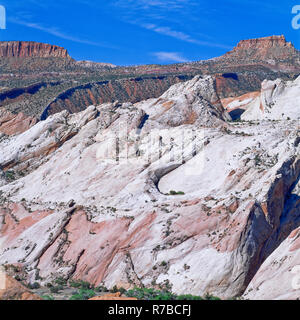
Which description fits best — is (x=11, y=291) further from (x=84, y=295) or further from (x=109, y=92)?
(x=109, y=92)

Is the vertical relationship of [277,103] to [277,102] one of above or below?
below

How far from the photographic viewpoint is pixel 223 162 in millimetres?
44000

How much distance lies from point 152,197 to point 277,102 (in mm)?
29275

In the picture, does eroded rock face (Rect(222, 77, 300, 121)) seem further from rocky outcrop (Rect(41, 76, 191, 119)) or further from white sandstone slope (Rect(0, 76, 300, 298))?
rocky outcrop (Rect(41, 76, 191, 119))

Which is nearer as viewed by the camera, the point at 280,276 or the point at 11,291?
the point at 11,291

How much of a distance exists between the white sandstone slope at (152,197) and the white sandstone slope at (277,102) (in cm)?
957

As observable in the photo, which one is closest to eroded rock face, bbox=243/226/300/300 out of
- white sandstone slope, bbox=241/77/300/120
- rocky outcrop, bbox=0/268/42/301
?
rocky outcrop, bbox=0/268/42/301

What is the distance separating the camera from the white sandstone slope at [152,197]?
3419 cm

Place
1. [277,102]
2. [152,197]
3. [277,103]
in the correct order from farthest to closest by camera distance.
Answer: [277,102], [277,103], [152,197]

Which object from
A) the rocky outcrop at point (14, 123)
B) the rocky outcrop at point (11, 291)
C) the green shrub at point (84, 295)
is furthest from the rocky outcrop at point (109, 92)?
the rocky outcrop at point (11, 291)

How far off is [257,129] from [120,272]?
2097 centimetres

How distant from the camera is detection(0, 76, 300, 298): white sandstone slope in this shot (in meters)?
34.2

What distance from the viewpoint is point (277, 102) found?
6444 centimetres

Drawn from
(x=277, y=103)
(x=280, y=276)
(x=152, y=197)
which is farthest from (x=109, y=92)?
(x=280, y=276)
